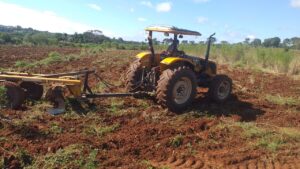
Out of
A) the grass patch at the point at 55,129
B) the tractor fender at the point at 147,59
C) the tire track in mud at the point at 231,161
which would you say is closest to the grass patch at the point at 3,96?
the grass patch at the point at 55,129

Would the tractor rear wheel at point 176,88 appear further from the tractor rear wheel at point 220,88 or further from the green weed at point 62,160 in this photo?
the green weed at point 62,160

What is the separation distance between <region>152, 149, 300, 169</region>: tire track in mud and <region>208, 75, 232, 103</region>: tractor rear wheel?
369 centimetres

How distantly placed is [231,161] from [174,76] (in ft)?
10.0

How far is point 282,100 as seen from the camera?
1180 centimetres

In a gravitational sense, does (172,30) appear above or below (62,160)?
above

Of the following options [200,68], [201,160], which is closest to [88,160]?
[201,160]

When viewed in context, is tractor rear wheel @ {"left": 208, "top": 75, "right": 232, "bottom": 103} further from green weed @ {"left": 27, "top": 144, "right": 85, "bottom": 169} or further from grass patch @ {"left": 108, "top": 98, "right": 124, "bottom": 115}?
green weed @ {"left": 27, "top": 144, "right": 85, "bottom": 169}

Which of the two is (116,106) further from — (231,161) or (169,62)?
(231,161)

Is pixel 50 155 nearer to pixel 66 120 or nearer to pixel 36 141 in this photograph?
pixel 36 141

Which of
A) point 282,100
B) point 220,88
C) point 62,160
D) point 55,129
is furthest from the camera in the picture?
point 282,100

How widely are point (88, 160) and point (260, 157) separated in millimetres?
3004

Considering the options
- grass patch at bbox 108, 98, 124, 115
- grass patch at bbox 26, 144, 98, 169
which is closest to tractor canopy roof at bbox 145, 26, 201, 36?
grass patch at bbox 108, 98, 124, 115

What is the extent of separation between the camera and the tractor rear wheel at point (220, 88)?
1066 cm

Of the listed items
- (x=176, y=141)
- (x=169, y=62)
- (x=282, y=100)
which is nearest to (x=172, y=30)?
(x=169, y=62)
